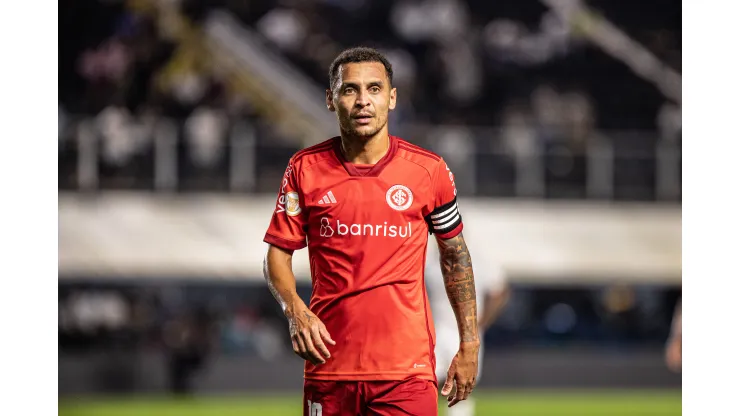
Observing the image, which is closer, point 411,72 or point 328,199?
point 328,199

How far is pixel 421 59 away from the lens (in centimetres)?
2214

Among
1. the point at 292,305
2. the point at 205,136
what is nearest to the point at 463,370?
the point at 292,305

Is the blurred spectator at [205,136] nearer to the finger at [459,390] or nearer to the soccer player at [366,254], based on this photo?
the soccer player at [366,254]

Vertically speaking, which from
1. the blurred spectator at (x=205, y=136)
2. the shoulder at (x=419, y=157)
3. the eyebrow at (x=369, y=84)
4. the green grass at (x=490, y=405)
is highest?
the blurred spectator at (x=205, y=136)

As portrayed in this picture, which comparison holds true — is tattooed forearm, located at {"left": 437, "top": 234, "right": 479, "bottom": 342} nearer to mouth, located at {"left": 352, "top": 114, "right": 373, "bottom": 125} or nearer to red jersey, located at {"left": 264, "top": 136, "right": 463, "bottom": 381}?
red jersey, located at {"left": 264, "top": 136, "right": 463, "bottom": 381}

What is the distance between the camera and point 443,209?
5773mm

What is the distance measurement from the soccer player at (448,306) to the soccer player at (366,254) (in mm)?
4291

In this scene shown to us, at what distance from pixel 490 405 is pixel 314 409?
42.1 feet

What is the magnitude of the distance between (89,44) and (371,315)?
1656 centimetres

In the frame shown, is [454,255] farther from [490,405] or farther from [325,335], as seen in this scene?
[490,405]

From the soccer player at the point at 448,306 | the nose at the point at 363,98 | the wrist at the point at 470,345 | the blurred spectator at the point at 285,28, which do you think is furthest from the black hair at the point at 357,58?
the blurred spectator at the point at 285,28

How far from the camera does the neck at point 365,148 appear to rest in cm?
570
